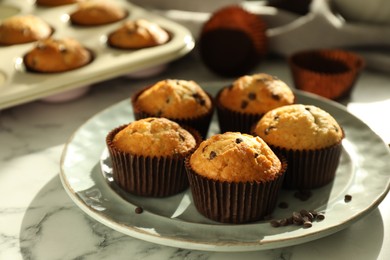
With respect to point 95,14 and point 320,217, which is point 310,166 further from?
Answer: point 95,14

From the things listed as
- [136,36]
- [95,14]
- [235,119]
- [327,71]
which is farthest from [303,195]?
[95,14]

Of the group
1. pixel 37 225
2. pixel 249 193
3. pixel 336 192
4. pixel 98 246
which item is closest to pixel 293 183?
pixel 336 192

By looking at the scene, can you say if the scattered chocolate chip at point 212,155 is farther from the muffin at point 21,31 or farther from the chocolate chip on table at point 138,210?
the muffin at point 21,31

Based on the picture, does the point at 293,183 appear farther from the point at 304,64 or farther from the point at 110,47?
the point at 110,47

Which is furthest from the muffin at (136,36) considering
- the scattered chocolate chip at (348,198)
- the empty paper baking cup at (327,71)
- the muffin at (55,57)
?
the scattered chocolate chip at (348,198)

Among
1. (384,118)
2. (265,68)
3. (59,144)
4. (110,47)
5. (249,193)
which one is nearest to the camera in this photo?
(249,193)

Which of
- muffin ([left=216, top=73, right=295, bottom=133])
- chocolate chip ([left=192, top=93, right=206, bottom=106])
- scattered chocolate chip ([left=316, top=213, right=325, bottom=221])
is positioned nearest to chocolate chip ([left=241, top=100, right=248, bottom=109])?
muffin ([left=216, top=73, right=295, bottom=133])

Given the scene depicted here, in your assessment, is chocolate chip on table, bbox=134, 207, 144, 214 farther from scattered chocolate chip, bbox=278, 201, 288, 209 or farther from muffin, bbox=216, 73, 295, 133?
muffin, bbox=216, 73, 295, 133
